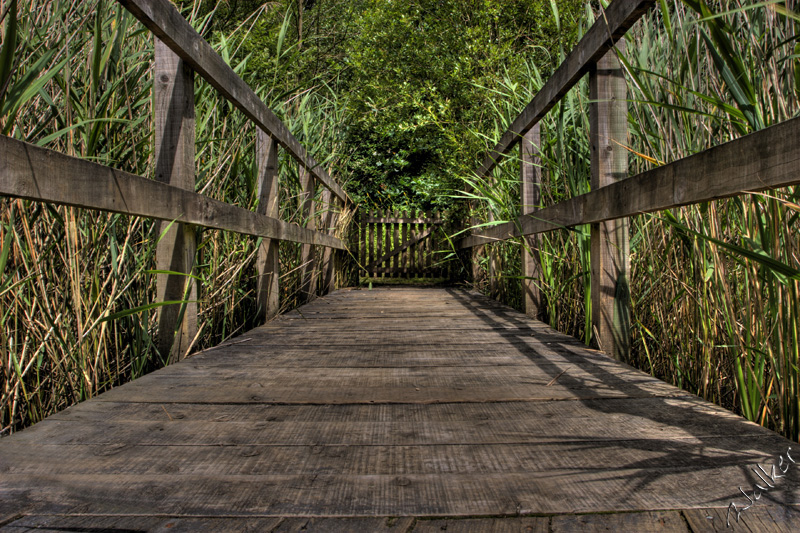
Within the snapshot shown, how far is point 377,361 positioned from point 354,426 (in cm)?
80

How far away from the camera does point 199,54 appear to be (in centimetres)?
197

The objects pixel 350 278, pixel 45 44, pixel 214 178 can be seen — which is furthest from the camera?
pixel 350 278

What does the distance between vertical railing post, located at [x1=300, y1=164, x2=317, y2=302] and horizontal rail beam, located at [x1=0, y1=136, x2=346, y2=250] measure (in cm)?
181

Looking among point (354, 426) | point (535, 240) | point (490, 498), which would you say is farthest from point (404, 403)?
point (535, 240)

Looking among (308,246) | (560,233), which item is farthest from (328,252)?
(560,233)

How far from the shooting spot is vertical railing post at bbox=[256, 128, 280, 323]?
2.99 m

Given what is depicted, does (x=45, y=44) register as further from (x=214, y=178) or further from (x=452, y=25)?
(x=452, y=25)

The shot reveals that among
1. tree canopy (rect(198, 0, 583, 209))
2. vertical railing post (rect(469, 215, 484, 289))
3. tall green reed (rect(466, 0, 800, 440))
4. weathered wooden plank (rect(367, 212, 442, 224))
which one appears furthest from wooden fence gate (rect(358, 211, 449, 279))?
tall green reed (rect(466, 0, 800, 440))

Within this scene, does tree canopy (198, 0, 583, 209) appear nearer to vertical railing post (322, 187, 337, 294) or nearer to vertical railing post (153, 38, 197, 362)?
vertical railing post (322, 187, 337, 294)

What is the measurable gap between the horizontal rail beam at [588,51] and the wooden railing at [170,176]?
4.41 feet

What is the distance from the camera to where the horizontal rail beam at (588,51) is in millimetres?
1775

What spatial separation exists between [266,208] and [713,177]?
2.32 metres

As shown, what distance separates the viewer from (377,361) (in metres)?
2.12

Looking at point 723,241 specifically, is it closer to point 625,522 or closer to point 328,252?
point 625,522
